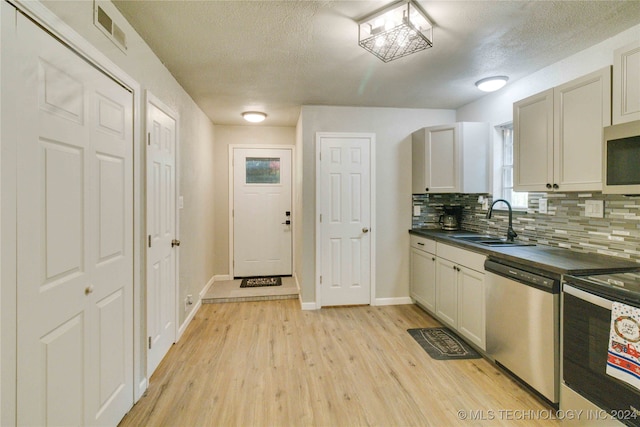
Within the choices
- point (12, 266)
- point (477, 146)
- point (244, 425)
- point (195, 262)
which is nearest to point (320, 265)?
A: point (195, 262)

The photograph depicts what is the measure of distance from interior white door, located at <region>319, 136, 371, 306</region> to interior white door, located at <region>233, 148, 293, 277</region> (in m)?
1.38

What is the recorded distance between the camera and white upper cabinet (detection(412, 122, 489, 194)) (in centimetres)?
311

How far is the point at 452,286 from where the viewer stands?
9.21 feet

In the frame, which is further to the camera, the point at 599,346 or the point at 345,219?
the point at 345,219

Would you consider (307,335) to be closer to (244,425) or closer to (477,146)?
(244,425)

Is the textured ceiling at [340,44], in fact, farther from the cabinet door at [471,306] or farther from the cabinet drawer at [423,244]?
the cabinet door at [471,306]

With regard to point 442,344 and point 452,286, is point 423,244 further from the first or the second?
point 442,344

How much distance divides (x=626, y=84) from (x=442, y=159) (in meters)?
1.68

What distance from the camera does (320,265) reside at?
3518 millimetres

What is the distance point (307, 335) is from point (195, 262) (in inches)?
61.6

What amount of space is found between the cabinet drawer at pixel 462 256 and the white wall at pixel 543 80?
4.70 ft

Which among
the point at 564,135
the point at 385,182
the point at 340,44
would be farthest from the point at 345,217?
the point at 564,135

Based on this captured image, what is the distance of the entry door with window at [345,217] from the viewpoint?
352cm

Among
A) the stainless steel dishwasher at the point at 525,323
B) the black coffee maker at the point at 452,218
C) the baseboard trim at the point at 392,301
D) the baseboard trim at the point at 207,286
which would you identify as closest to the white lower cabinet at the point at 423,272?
the baseboard trim at the point at 392,301
